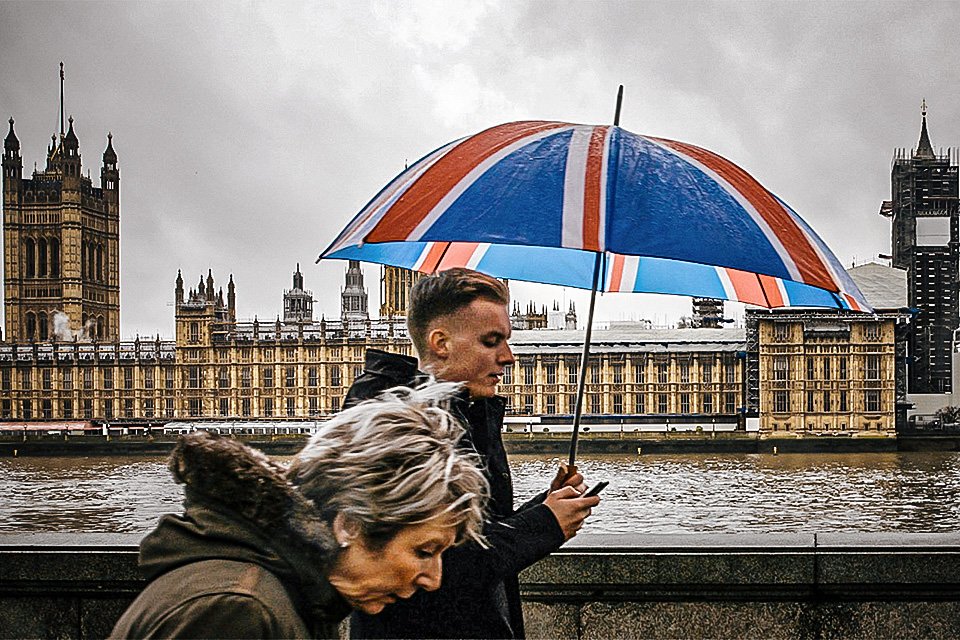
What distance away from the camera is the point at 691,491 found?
24.6 m

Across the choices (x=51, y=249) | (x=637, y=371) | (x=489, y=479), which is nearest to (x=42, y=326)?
(x=51, y=249)

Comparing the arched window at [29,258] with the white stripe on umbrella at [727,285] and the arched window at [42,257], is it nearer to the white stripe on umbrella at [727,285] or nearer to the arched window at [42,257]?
the arched window at [42,257]

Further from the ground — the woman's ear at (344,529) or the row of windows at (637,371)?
the woman's ear at (344,529)

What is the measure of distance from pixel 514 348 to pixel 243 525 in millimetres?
38516

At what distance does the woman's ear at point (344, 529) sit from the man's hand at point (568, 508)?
1.75 ft

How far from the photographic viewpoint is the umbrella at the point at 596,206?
1.49m

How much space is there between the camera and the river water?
58.9ft

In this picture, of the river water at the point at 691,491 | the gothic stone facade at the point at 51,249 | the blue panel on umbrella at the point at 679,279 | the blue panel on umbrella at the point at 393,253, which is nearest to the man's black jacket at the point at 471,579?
the blue panel on umbrella at the point at 393,253

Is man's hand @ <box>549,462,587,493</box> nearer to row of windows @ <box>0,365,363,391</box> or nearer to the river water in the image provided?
the river water

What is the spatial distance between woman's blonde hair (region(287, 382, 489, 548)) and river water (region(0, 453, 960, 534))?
43.8 ft

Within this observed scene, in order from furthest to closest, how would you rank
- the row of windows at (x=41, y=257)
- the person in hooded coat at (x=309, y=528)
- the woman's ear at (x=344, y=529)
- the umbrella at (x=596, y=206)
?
the row of windows at (x=41, y=257), the umbrella at (x=596, y=206), the woman's ear at (x=344, y=529), the person in hooded coat at (x=309, y=528)

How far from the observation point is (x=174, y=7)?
37.3 metres

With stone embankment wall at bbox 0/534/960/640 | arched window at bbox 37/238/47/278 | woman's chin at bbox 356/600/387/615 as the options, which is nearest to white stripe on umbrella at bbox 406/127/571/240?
woman's chin at bbox 356/600/387/615

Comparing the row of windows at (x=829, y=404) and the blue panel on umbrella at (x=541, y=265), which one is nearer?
the blue panel on umbrella at (x=541, y=265)
